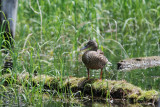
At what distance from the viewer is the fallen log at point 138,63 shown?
23.8 feet

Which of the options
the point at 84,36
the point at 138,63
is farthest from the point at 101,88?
the point at 84,36

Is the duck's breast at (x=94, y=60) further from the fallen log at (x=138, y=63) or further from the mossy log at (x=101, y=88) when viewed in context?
the fallen log at (x=138, y=63)

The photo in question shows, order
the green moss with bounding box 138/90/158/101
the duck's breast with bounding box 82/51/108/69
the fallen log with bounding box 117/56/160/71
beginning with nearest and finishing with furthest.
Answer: the green moss with bounding box 138/90/158/101 → the duck's breast with bounding box 82/51/108/69 → the fallen log with bounding box 117/56/160/71

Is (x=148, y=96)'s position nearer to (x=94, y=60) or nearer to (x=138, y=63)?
(x=94, y=60)

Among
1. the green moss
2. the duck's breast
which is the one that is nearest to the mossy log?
the green moss

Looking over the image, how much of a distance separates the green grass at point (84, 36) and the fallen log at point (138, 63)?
0.55ft

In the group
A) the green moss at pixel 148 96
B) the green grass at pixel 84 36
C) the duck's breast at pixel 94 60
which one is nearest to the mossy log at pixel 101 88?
the green moss at pixel 148 96

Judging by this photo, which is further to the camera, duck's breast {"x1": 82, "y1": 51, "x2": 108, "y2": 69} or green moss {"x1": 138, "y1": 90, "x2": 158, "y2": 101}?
duck's breast {"x1": 82, "y1": 51, "x2": 108, "y2": 69}

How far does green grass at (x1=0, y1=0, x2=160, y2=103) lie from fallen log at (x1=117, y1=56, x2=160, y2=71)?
0.17 meters

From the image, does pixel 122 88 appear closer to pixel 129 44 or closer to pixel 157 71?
pixel 157 71

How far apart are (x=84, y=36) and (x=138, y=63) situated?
2541 mm

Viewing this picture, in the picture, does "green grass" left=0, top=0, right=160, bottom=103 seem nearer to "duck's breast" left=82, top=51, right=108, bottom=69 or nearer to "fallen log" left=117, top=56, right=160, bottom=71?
"fallen log" left=117, top=56, right=160, bottom=71

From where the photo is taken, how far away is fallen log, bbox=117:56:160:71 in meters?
7.24

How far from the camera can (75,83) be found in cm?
596
